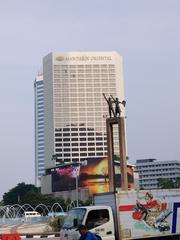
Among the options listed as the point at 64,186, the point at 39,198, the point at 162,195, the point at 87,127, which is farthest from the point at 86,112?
the point at 162,195

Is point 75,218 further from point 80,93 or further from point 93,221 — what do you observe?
point 80,93

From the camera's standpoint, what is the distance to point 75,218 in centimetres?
1711

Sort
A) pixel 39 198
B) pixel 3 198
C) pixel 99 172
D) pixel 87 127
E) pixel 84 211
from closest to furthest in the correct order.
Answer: pixel 84 211, pixel 39 198, pixel 99 172, pixel 3 198, pixel 87 127

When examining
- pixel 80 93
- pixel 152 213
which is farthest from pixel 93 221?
pixel 80 93

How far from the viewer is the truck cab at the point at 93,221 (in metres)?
16.9

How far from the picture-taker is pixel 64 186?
5837 inches

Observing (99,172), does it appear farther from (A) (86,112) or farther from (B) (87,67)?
(B) (87,67)

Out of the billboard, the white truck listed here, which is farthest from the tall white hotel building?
the white truck

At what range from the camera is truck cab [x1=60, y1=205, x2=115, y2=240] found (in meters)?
16.9

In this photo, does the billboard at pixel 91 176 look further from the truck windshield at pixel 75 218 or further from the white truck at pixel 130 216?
the truck windshield at pixel 75 218

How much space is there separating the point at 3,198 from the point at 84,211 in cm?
15685

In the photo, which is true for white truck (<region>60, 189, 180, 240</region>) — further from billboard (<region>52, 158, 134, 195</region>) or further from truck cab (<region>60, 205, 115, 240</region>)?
billboard (<region>52, 158, 134, 195</region>)

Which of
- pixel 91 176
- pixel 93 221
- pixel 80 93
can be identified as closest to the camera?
pixel 93 221

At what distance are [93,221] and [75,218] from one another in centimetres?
64
